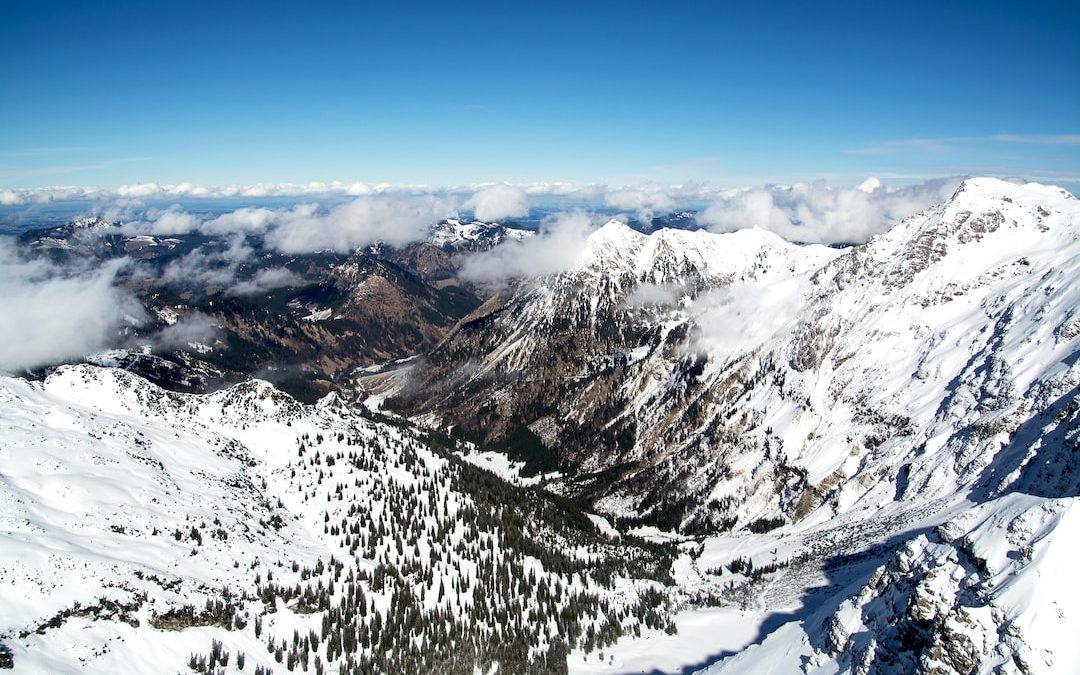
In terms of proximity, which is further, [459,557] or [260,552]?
[459,557]

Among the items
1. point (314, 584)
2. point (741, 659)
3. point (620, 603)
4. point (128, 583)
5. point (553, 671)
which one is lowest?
point (620, 603)

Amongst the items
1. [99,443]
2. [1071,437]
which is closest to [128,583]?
[99,443]

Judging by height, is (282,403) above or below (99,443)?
below

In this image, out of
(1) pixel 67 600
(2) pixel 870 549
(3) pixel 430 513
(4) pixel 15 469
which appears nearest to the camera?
(1) pixel 67 600

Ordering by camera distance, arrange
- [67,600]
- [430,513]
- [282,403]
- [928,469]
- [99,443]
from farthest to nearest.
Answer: [282,403] < [928,469] < [430,513] < [99,443] < [67,600]

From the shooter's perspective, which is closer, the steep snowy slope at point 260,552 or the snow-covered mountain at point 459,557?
the snow-covered mountain at point 459,557

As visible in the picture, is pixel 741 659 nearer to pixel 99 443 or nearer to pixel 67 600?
pixel 67 600

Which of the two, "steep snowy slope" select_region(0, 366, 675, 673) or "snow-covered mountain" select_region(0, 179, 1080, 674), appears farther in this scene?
"steep snowy slope" select_region(0, 366, 675, 673)

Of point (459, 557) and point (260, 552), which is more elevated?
point (260, 552)
